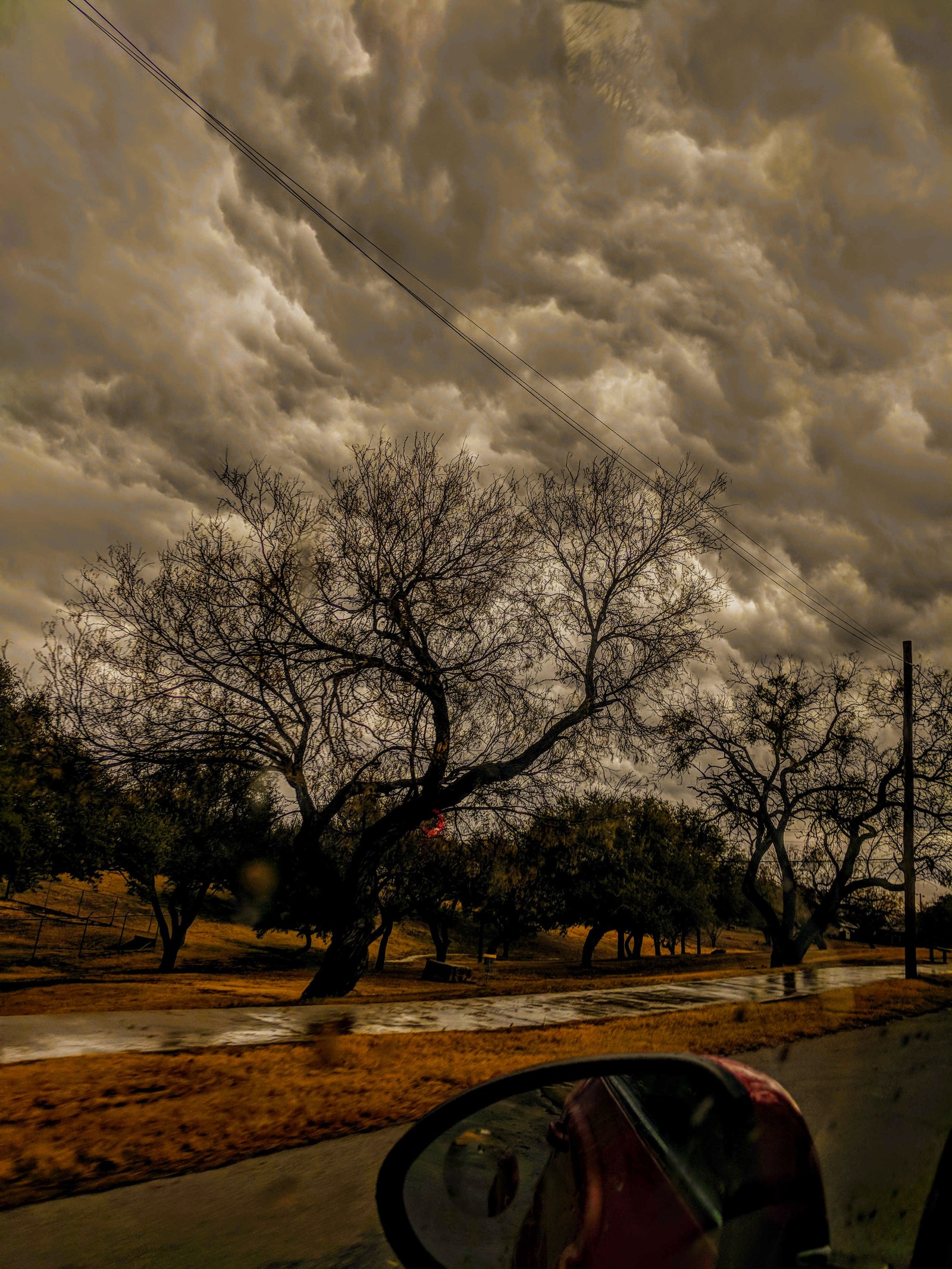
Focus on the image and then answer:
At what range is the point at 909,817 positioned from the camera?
20.6 m

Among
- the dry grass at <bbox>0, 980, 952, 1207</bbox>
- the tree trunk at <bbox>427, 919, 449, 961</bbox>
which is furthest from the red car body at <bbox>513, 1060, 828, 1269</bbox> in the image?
the tree trunk at <bbox>427, 919, 449, 961</bbox>

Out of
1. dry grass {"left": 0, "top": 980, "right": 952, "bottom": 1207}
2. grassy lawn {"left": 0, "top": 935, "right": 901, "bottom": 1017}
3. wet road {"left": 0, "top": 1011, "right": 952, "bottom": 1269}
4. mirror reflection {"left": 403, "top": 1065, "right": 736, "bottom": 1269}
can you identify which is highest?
mirror reflection {"left": 403, "top": 1065, "right": 736, "bottom": 1269}

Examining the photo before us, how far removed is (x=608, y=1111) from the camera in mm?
1562

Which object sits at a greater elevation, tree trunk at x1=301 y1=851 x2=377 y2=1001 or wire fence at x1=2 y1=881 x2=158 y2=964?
tree trunk at x1=301 y1=851 x2=377 y2=1001

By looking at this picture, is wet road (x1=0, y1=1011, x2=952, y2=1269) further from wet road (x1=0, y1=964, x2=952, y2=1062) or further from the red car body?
wet road (x1=0, y1=964, x2=952, y2=1062)

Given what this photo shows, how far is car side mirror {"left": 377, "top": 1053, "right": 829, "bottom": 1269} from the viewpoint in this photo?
1026mm

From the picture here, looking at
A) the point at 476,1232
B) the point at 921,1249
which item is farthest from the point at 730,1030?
the point at 921,1249

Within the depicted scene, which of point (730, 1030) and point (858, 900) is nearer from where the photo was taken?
point (730, 1030)

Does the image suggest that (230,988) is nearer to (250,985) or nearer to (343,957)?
(250,985)

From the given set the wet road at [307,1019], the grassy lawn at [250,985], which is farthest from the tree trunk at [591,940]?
the wet road at [307,1019]

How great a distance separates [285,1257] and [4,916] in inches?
2033

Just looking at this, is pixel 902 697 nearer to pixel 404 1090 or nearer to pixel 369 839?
pixel 369 839

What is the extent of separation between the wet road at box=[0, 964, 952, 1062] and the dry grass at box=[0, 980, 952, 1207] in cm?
83

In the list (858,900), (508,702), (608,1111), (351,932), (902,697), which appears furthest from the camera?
(858,900)
